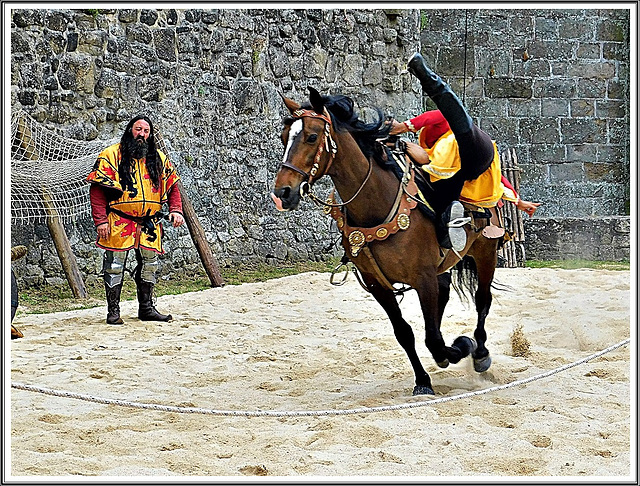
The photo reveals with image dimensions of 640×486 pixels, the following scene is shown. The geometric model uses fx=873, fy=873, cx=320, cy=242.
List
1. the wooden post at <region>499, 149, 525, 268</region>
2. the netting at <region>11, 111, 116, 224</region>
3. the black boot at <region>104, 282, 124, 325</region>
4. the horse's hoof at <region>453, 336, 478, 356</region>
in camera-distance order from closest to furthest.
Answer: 1. the horse's hoof at <region>453, 336, 478, 356</region>
2. the black boot at <region>104, 282, 124, 325</region>
3. the netting at <region>11, 111, 116, 224</region>
4. the wooden post at <region>499, 149, 525, 268</region>

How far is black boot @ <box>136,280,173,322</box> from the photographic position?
24.0 ft

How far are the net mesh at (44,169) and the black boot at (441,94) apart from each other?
14.9 feet

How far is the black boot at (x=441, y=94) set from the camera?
14.0 ft

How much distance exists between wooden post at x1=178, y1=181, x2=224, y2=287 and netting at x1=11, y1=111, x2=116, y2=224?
3.38 ft

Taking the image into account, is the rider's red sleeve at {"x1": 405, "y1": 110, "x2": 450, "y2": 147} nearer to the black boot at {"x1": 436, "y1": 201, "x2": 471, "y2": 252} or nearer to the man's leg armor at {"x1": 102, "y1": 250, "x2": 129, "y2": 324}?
the black boot at {"x1": 436, "y1": 201, "x2": 471, "y2": 252}

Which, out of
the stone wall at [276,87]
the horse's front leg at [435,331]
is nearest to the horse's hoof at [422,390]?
the horse's front leg at [435,331]

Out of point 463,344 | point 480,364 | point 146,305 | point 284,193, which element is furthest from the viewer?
point 146,305

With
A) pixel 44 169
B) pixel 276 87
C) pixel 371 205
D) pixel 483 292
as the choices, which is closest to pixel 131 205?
pixel 44 169

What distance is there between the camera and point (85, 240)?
895 centimetres

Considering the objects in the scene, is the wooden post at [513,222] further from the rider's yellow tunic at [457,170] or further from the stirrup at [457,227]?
the stirrup at [457,227]

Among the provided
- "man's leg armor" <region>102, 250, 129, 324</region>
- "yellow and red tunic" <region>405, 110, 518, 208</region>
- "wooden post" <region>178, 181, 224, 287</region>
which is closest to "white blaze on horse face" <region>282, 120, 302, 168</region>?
"yellow and red tunic" <region>405, 110, 518, 208</region>

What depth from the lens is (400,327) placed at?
4.75m

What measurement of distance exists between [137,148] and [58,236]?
161cm

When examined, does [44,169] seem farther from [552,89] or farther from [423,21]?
[552,89]
